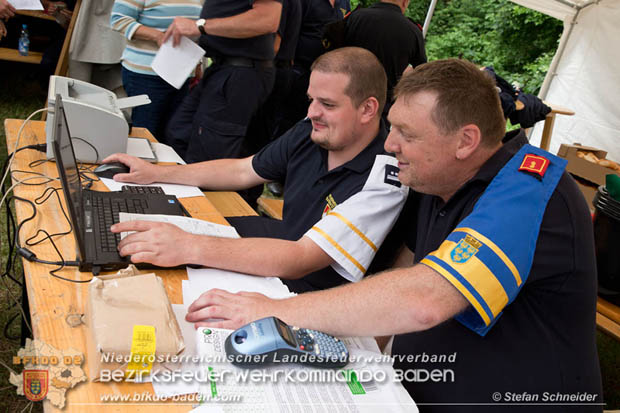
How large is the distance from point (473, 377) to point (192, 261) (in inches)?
27.4

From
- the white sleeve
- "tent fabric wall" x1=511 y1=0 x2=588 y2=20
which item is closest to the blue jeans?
the white sleeve

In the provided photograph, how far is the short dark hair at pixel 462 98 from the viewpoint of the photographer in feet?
3.97

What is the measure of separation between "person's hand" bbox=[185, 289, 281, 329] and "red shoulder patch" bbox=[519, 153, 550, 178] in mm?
618

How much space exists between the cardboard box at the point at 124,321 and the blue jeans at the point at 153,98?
83.5 inches

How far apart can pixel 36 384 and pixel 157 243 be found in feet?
1.39

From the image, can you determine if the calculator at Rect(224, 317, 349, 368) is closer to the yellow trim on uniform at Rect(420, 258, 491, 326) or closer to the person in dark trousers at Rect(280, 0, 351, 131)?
the yellow trim on uniform at Rect(420, 258, 491, 326)

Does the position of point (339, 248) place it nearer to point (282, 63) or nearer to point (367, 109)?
point (367, 109)

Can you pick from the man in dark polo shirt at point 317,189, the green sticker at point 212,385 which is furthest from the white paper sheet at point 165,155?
the green sticker at point 212,385

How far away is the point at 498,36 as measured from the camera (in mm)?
10359

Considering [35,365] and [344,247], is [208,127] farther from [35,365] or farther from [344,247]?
[35,365]

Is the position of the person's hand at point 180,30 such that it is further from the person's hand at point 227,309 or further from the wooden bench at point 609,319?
the wooden bench at point 609,319

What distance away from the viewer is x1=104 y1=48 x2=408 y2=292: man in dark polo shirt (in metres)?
1.27

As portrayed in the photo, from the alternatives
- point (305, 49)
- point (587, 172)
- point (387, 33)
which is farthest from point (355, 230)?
point (587, 172)

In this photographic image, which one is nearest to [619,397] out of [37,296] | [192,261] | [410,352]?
[410,352]
